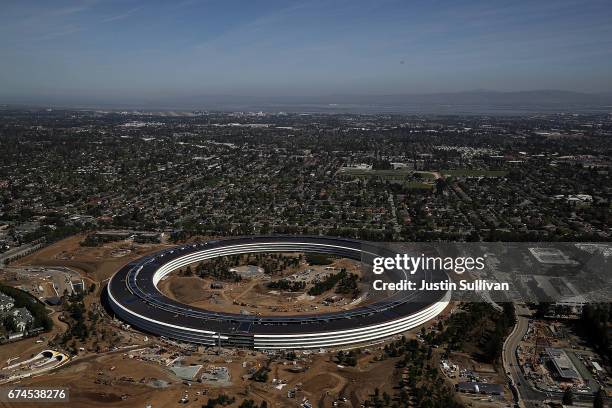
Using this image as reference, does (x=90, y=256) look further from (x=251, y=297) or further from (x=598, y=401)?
(x=598, y=401)

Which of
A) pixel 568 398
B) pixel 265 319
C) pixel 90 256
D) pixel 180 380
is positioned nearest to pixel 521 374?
pixel 568 398

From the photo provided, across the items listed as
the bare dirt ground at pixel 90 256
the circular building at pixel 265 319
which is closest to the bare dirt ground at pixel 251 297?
the circular building at pixel 265 319

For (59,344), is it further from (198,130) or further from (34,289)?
(198,130)

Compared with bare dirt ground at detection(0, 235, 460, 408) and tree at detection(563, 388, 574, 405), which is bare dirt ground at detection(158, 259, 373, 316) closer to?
bare dirt ground at detection(0, 235, 460, 408)

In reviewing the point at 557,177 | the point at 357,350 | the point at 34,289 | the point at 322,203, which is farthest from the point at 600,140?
the point at 34,289

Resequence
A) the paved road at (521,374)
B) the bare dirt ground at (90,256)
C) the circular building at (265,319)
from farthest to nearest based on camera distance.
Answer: the bare dirt ground at (90,256), the circular building at (265,319), the paved road at (521,374)

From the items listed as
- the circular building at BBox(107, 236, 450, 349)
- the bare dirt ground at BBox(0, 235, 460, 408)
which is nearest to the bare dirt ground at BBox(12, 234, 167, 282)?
the circular building at BBox(107, 236, 450, 349)

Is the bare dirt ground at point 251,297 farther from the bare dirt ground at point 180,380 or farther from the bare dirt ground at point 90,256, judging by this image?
the bare dirt ground at point 90,256

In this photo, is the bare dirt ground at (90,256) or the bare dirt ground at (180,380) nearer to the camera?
the bare dirt ground at (180,380)
